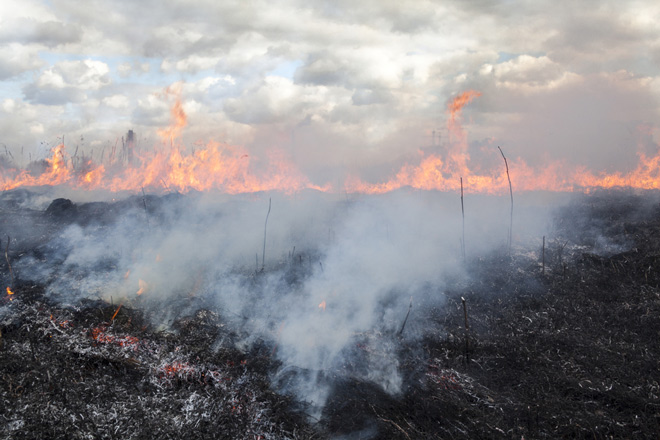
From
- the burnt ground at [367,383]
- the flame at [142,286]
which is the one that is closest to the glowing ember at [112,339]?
the burnt ground at [367,383]

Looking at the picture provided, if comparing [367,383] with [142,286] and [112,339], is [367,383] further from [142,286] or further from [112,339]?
[142,286]

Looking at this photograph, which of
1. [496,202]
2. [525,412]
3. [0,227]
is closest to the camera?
[525,412]

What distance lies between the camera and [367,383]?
38.1 feet

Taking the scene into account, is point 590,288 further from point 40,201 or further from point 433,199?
point 40,201

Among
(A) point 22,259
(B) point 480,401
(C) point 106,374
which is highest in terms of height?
(A) point 22,259

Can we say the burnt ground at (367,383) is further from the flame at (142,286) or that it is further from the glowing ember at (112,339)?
the flame at (142,286)

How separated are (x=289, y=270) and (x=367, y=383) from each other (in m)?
8.35

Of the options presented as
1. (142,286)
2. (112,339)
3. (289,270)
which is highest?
(142,286)

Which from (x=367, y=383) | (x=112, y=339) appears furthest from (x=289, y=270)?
(x=112, y=339)

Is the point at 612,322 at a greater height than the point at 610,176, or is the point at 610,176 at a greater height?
the point at 610,176

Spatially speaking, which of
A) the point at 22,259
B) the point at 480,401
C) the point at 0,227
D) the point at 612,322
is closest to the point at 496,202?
the point at 612,322

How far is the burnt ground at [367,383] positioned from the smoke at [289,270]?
761 mm

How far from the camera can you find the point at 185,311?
14664mm

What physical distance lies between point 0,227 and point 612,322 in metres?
34.4
